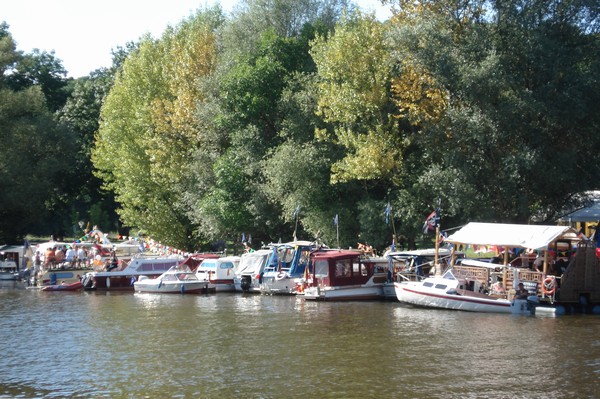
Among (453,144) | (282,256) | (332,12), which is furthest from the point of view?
(332,12)

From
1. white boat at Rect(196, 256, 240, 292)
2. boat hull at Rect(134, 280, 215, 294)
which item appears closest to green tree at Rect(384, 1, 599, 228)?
white boat at Rect(196, 256, 240, 292)

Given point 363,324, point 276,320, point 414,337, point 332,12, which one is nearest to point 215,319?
point 276,320

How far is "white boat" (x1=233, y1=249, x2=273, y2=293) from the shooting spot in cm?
5100

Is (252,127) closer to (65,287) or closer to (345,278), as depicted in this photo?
(65,287)

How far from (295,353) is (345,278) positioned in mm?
16306

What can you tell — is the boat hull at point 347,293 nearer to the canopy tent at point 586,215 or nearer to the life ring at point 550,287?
the life ring at point 550,287

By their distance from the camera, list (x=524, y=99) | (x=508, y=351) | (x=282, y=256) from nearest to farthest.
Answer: (x=508, y=351)
(x=524, y=99)
(x=282, y=256)

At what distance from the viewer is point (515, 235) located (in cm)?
3972

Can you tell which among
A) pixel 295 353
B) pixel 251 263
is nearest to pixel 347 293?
pixel 251 263

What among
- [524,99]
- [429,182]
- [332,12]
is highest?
[332,12]

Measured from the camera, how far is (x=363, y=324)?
35.7 meters

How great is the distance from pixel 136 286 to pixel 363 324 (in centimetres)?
2085

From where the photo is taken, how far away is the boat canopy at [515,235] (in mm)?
38562

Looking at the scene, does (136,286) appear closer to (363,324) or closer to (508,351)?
(363,324)
